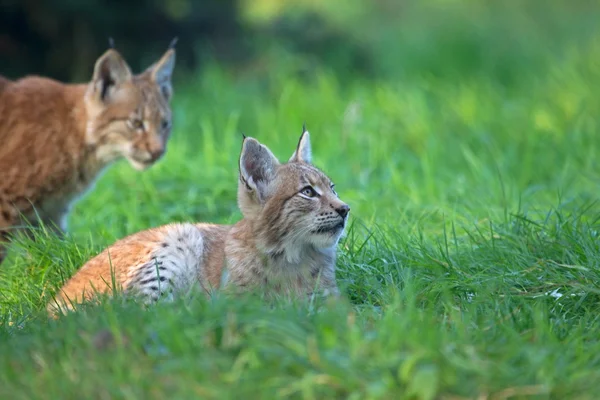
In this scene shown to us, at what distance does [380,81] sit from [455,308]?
7.19 m

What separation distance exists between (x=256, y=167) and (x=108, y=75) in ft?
8.14

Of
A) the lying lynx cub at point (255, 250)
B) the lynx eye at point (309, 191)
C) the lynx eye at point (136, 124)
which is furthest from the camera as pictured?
the lynx eye at point (136, 124)

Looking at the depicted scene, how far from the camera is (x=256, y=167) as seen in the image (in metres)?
5.50

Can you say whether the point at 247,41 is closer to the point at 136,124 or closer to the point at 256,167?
the point at 136,124

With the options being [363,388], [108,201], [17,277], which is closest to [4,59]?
[108,201]

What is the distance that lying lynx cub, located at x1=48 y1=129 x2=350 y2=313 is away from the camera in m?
5.24

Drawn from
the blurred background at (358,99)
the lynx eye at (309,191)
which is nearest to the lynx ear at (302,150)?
the lynx eye at (309,191)

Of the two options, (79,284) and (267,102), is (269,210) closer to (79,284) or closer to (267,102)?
(79,284)

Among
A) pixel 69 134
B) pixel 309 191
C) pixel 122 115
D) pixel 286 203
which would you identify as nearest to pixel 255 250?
pixel 286 203

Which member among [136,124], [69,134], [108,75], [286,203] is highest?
[108,75]

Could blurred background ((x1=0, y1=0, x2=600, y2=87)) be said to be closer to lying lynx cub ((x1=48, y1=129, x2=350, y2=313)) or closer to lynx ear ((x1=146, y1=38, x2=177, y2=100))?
lynx ear ((x1=146, y1=38, x2=177, y2=100))

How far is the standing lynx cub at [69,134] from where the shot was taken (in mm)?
6824

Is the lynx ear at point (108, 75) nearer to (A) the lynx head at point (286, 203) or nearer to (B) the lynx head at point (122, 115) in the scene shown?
(B) the lynx head at point (122, 115)

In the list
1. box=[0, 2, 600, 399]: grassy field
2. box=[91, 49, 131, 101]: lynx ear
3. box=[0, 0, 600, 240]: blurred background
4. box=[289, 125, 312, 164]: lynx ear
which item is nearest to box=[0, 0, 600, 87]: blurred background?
box=[0, 0, 600, 240]: blurred background
